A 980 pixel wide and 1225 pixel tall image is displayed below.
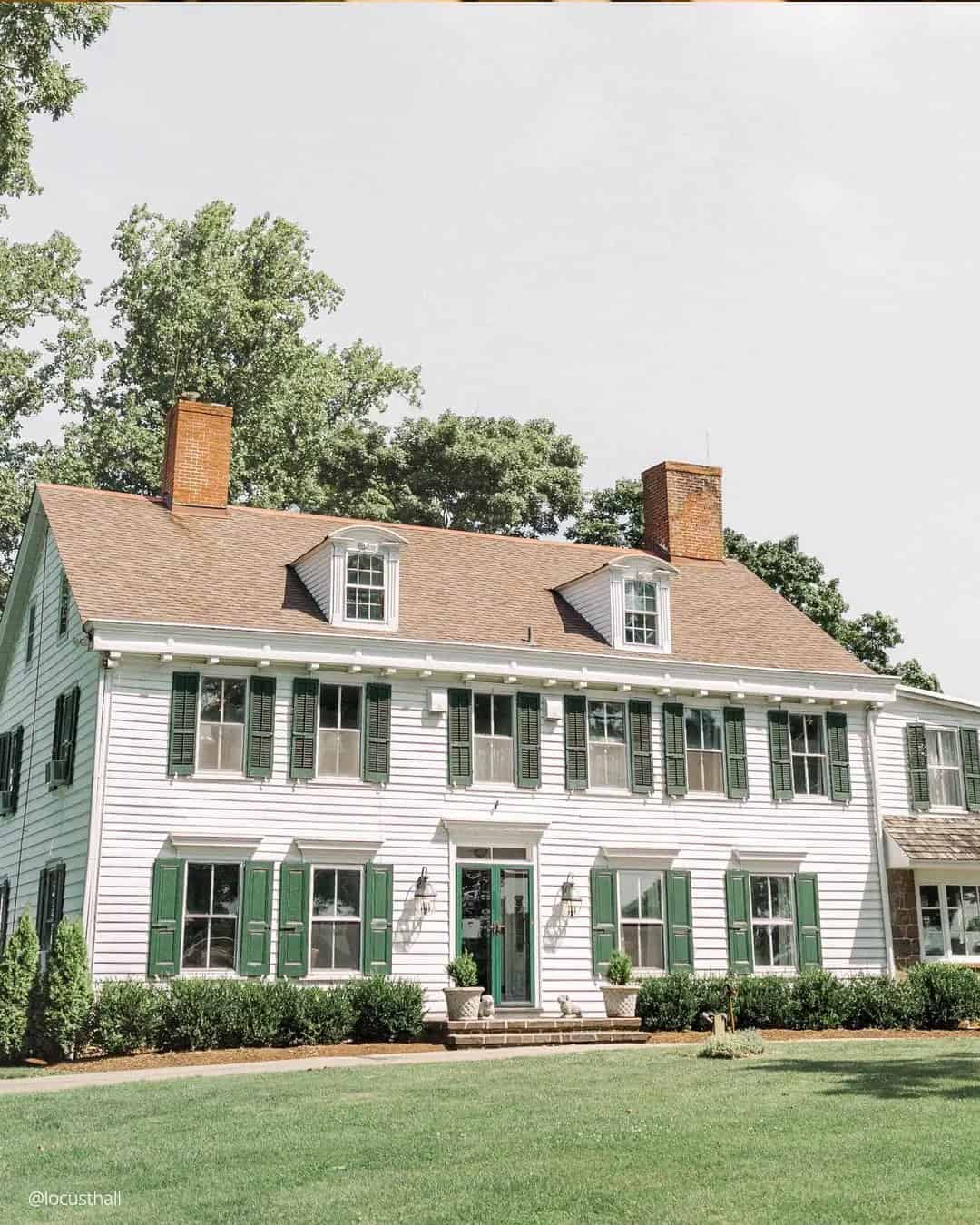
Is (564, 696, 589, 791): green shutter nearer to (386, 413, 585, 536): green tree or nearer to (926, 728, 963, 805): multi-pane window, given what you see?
(926, 728, 963, 805): multi-pane window

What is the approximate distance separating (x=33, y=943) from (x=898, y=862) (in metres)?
13.7

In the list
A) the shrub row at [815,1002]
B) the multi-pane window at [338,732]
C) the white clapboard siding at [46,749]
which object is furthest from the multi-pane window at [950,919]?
the white clapboard siding at [46,749]

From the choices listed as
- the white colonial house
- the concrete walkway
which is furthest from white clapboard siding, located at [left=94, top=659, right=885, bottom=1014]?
the concrete walkway

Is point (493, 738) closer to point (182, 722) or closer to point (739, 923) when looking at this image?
point (182, 722)

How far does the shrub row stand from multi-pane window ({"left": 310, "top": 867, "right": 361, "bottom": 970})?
4318 mm

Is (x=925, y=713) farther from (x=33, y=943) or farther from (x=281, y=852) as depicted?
(x=33, y=943)

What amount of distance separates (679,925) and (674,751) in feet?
9.00

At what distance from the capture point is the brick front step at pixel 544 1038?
60.0 ft

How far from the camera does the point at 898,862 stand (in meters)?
22.8

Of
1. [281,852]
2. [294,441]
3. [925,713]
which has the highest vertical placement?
[294,441]

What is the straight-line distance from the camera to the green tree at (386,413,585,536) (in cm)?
4069

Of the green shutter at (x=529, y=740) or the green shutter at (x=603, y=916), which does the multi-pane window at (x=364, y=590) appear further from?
the green shutter at (x=603, y=916)

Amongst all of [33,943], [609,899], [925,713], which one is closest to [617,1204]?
[33,943]

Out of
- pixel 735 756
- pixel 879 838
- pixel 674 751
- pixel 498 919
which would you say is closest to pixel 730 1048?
pixel 498 919
